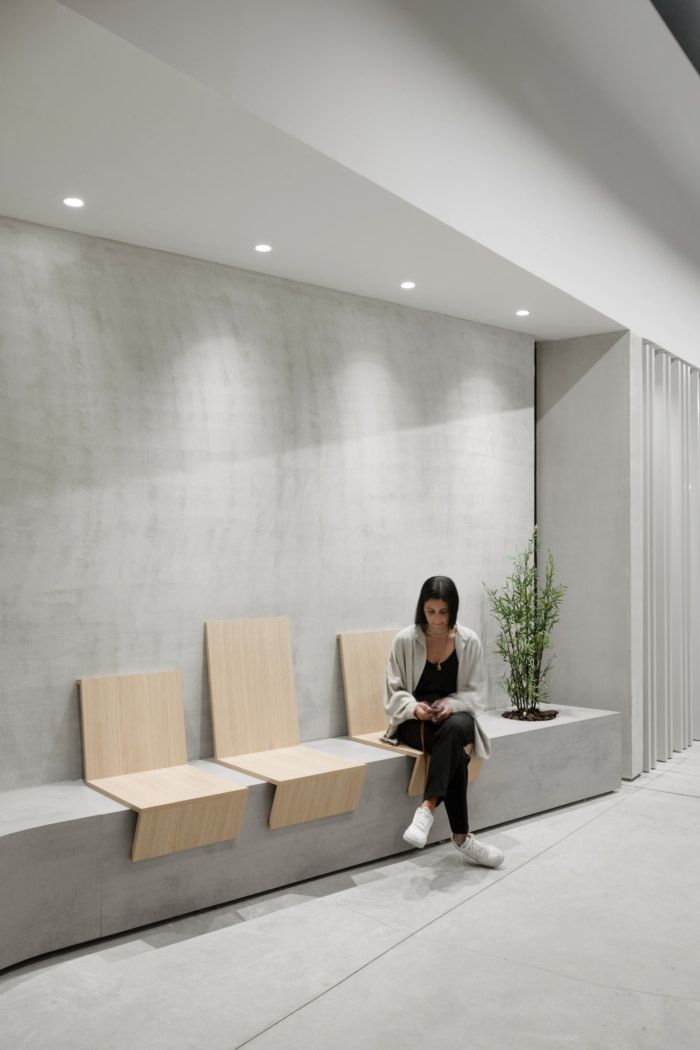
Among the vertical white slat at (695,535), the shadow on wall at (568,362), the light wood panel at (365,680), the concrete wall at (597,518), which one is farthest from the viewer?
the vertical white slat at (695,535)

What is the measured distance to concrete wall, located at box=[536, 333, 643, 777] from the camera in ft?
20.2

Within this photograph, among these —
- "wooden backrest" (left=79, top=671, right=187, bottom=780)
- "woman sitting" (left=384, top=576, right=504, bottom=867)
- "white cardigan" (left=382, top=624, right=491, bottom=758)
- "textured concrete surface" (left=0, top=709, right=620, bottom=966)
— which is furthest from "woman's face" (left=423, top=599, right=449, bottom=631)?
"wooden backrest" (left=79, top=671, right=187, bottom=780)

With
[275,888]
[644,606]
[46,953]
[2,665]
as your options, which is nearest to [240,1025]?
[46,953]

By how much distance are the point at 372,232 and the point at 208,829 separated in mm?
2670

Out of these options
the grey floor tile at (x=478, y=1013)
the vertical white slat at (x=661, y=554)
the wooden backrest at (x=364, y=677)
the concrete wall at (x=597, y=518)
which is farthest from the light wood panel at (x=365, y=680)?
the vertical white slat at (x=661, y=554)

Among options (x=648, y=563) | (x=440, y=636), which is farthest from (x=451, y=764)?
(x=648, y=563)

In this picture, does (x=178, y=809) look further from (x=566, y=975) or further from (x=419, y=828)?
(x=566, y=975)

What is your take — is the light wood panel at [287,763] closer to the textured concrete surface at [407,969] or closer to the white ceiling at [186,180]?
the textured concrete surface at [407,969]

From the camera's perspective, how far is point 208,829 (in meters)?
3.78

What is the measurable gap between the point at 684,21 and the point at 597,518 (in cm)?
292

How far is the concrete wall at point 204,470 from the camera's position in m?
4.02

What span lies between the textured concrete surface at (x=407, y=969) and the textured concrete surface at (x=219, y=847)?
0.28ft

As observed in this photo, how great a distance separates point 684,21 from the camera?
4891mm

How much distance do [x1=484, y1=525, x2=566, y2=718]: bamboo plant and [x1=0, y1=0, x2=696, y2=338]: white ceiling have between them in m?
1.83
